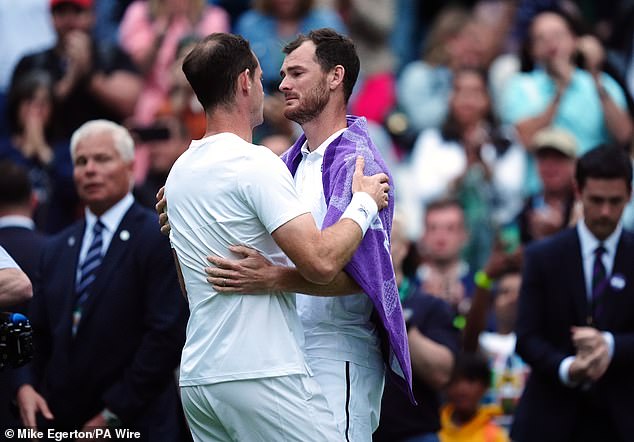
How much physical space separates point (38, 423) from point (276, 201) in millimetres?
2725

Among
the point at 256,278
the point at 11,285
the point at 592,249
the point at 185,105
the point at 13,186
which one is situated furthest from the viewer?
the point at 185,105

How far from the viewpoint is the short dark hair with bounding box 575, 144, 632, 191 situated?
783cm

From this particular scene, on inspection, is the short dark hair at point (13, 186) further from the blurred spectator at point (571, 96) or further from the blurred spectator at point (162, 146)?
the blurred spectator at point (571, 96)

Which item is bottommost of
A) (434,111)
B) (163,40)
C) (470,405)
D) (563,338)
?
(470,405)

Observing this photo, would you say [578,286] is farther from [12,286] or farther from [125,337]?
[12,286]

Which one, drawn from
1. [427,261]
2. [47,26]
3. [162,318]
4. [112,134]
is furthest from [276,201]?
[47,26]

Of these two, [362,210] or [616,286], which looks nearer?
[362,210]

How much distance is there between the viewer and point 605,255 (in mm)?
7902

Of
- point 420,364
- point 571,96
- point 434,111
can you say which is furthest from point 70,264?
point 434,111

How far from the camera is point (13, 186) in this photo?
8719 mm

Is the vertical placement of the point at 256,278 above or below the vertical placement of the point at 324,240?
below

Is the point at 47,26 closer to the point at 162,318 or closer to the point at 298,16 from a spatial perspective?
the point at 298,16

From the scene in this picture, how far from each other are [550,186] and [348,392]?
4.91 m

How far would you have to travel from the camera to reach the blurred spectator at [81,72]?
11664 mm
